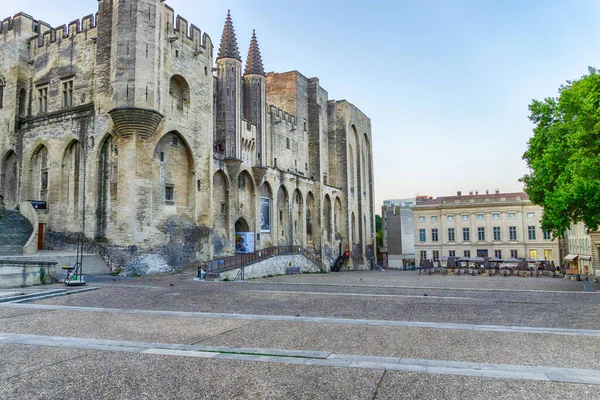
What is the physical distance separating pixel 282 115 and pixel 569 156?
27.3m

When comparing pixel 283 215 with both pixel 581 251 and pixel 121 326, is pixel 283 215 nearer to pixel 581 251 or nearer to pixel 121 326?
pixel 581 251

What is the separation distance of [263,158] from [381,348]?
1204 inches

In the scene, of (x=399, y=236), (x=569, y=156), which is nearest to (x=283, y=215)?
(x=569, y=156)

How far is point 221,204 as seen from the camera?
32.7m

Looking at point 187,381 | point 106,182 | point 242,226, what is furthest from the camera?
point 242,226

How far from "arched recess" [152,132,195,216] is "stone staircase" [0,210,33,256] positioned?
7.16 m

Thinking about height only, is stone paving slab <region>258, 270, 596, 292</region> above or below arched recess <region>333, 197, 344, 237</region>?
below

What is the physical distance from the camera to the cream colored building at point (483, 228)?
56375mm

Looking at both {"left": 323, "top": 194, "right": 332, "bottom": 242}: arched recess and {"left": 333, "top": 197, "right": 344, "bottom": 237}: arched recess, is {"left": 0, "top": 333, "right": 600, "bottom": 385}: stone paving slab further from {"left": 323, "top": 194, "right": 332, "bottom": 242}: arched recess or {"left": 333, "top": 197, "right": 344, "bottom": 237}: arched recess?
{"left": 333, "top": 197, "right": 344, "bottom": 237}: arched recess

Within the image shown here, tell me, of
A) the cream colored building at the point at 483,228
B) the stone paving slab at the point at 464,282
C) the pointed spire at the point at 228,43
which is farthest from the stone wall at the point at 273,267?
the cream colored building at the point at 483,228

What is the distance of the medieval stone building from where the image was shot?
24.9 metres

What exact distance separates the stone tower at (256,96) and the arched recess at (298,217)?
743 cm

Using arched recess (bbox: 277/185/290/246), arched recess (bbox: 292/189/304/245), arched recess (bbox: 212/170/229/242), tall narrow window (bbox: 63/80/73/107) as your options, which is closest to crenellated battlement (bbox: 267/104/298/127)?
arched recess (bbox: 277/185/290/246)

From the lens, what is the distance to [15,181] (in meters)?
31.4
